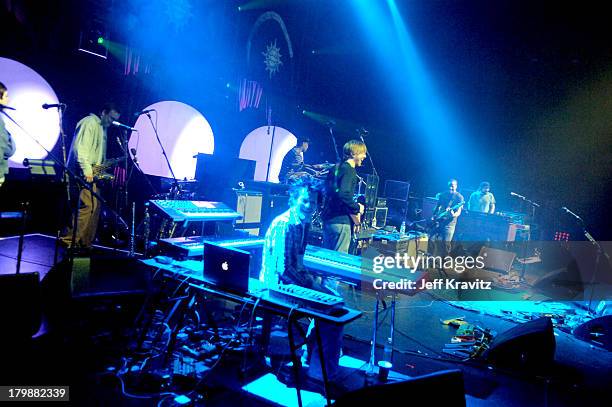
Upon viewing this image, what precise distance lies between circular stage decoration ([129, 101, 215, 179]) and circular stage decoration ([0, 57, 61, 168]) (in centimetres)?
148

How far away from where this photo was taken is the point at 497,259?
856 cm

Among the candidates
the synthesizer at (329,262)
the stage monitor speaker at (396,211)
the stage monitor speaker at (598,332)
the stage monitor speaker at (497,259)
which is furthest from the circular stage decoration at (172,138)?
the stage monitor speaker at (598,332)

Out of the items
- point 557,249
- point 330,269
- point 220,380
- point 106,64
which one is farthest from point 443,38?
point 220,380

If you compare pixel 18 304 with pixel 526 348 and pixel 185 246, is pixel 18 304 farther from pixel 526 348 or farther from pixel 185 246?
pixel 526 348

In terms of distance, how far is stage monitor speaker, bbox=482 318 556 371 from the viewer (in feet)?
12.7

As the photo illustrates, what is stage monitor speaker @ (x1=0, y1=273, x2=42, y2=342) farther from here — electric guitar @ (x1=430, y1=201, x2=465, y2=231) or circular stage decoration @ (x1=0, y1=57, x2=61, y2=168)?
electric guitar @ (x1=430, y1=201, x2=465, y2=231)

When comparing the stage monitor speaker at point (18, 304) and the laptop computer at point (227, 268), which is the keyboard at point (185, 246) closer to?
the laptop computer at point (227, 268)

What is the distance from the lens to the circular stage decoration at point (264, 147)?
10258 mm

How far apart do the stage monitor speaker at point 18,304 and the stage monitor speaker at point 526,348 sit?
13.6ft

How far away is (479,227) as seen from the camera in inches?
359

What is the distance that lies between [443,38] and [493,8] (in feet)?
5.87

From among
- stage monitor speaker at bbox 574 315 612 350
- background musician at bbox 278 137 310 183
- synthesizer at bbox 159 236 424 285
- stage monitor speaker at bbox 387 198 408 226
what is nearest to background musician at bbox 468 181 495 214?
stage monitor speaker at bbox 387 198 408 226

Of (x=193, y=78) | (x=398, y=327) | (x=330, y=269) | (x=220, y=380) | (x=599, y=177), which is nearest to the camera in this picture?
(x=220, y=380)

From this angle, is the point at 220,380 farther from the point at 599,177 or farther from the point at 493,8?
the point at 599,177
